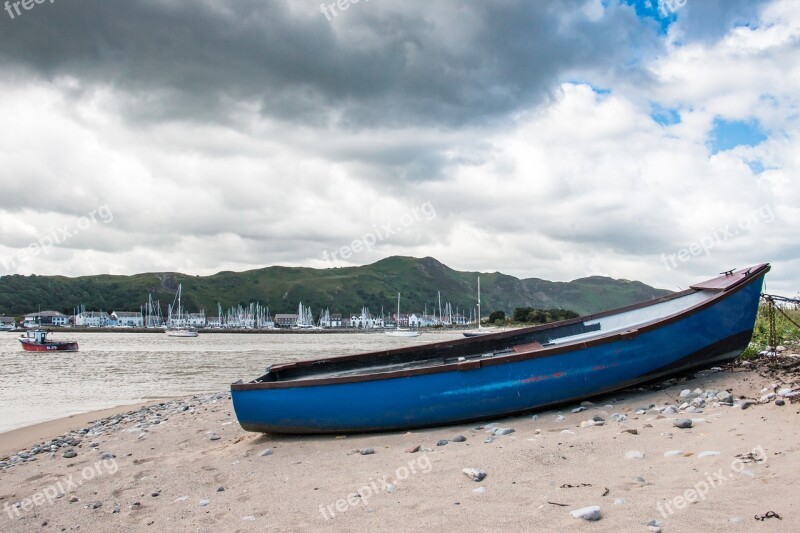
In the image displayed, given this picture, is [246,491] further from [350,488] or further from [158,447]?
[158,447]

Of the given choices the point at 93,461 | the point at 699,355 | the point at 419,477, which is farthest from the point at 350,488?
the point at 699,355

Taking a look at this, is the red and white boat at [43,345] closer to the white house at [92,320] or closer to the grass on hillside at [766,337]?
the grass on hillside at [766,337]

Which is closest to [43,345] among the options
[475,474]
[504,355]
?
[504,355]

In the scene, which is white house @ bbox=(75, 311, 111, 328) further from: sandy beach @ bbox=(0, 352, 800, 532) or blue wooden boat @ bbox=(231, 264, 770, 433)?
blue wooden boat @ bbox=(231, 264, 770, 433)

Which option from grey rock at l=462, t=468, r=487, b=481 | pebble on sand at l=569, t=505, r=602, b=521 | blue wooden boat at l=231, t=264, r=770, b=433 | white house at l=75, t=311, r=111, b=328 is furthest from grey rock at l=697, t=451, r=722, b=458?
white house at l=75, t=311, r=111, b=328

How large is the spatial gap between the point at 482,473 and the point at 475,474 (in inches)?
3.6

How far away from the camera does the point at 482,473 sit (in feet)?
21.8

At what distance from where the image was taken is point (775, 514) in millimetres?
4516

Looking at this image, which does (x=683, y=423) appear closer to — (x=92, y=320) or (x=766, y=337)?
(x=766, y=337)

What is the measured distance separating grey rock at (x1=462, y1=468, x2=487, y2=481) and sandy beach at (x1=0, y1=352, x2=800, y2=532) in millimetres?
26

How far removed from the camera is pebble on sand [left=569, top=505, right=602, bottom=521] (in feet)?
16.4

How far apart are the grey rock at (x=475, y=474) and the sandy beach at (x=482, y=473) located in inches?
1.0

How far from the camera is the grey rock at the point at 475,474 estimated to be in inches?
260

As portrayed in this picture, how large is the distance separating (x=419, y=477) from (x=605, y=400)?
4.98 metres
